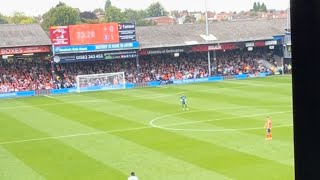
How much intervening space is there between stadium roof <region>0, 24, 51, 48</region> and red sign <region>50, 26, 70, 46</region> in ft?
1.81

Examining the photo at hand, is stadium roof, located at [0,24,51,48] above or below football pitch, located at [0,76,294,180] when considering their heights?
above

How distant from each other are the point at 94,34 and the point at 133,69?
4.84m

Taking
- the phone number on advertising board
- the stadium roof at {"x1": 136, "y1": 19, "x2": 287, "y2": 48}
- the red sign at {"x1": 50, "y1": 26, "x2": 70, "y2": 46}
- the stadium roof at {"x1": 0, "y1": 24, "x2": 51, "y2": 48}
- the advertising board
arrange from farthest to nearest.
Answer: the stadium roof at {"x1": 136, "y1": 19, "x2": 287, "y2": 48} < the advertising board < the phone number on advertising board < the red sign at {"x1": 50, "y1": 26, "x2": 70, "y2": 46} < the stadium roof at {"x1": 0, "y1": 24, "x2": 51, "y2": 48}

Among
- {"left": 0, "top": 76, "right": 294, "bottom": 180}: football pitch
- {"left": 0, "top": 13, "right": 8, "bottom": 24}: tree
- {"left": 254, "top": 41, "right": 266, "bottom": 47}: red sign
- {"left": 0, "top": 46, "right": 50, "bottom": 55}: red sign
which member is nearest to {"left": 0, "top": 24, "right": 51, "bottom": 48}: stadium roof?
{"left": 0, "top": 46, "right": 50, "bottom": 55}: red sign

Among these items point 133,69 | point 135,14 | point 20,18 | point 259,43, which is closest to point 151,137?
point 133,69

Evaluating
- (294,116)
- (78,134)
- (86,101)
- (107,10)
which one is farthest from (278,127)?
(107,10)

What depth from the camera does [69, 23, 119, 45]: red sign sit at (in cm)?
4059

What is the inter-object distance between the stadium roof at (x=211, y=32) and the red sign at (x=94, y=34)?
2837 mm

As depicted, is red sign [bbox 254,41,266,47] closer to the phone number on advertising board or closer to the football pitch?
the football pitch

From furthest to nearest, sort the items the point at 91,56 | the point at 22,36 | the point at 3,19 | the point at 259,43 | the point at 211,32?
1. the point at 3,19
2. the point at 211,32
3. the point at 259,43
4. the point at 22,36
5. the point at 91,56

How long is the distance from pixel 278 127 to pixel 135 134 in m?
5.57

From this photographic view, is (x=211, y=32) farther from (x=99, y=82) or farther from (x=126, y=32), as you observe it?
(x=99, y=82)

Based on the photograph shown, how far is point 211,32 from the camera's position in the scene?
1870 inches

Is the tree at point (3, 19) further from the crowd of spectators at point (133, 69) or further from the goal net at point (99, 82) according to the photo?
the goal net at point (99, 82)
